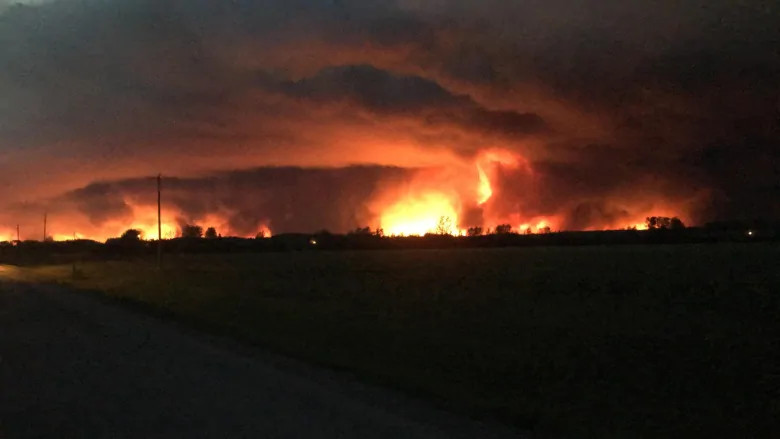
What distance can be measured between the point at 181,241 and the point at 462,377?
142 meters

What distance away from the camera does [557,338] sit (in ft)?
63.3

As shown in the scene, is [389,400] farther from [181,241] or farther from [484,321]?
[181,241]

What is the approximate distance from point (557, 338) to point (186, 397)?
11.1 meters

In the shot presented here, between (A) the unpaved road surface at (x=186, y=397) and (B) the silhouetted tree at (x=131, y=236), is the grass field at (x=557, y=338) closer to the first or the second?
(A) the unpaved road surface at (x=186, y=397)

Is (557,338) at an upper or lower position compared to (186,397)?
lower

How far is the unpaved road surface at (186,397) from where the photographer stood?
9125 millimetres

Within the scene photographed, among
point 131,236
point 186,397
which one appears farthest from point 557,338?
point 131,236

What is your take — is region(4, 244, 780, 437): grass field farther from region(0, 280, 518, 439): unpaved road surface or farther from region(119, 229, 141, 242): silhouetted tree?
region(119, 229, 141, 242): silhouetted tree

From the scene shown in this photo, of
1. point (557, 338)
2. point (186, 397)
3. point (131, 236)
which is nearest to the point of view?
point (186, 397)

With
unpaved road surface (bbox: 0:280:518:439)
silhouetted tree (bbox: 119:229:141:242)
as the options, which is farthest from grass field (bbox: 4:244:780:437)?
silhouetted tree (bbox: 119:229:141:242)

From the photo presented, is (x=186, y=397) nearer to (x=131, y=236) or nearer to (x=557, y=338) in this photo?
(x=557, y=338)

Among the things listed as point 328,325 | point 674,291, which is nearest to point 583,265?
point 674,291

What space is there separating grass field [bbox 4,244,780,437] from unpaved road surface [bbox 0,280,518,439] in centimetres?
123

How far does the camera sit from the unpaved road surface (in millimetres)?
9125
